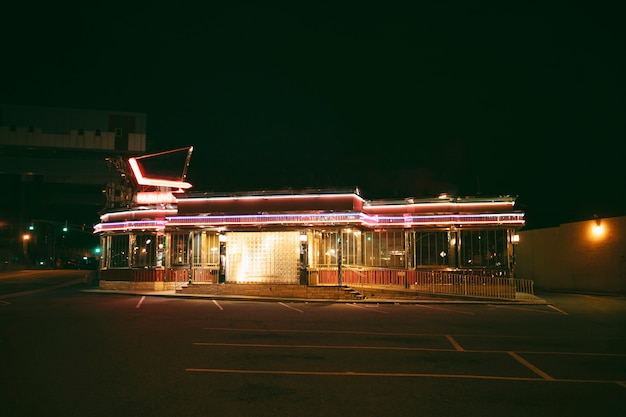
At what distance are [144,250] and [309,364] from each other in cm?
2513

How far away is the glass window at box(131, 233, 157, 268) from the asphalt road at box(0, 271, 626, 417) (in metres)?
13.6

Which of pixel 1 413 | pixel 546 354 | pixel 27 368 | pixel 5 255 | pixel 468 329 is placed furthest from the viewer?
pixel 5 255

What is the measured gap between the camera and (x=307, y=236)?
1167 inches

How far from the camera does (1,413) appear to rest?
24.0 feet

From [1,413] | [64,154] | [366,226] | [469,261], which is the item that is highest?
[64,154]

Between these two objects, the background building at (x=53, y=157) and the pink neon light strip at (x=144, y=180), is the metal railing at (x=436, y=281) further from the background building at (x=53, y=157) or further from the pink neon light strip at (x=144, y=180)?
the background building at (x=53, y=157)

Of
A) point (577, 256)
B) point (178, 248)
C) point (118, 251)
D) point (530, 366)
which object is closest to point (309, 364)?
point (530, 366)

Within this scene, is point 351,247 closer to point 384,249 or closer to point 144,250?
point 384,249

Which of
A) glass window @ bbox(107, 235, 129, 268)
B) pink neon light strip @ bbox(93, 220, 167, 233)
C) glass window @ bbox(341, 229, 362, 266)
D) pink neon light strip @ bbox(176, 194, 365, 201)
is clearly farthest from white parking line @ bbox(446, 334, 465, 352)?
glass window @ bbox(107, 235, 129, 268)

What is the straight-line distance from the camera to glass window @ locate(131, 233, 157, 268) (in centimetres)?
3350

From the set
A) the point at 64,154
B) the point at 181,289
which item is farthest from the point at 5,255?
the point at 181,289

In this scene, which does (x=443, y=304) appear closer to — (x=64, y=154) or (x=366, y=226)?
(x=366, y=226)

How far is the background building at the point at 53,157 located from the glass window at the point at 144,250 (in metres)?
35.4

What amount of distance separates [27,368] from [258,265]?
20.9 meters
